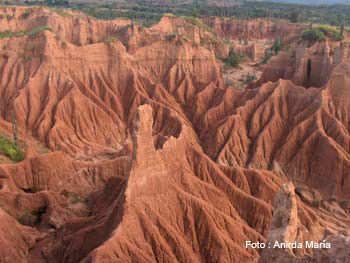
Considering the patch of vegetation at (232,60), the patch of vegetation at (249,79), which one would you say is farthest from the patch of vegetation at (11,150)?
the patch of vegetation at (232,60)

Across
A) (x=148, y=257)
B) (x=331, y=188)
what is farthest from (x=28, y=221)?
(x=331, y=188)

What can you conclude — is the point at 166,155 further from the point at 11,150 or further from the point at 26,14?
the point at 26,14

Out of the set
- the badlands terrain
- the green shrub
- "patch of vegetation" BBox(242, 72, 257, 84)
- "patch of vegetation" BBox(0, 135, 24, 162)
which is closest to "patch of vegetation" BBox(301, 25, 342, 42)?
the badlands terrain

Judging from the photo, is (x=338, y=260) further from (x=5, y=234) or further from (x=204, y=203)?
(x=5, y=234)

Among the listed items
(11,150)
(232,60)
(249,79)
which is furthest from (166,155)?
(232,60)

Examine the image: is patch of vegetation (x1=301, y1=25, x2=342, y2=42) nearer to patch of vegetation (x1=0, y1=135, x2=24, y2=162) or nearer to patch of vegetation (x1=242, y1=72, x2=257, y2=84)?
patch of vegetation (x1=242, y1=72, x2=257, y2=84)

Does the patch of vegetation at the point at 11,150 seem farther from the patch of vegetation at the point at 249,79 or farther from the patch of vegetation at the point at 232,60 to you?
the patch of vegetation at the point at 232,60
